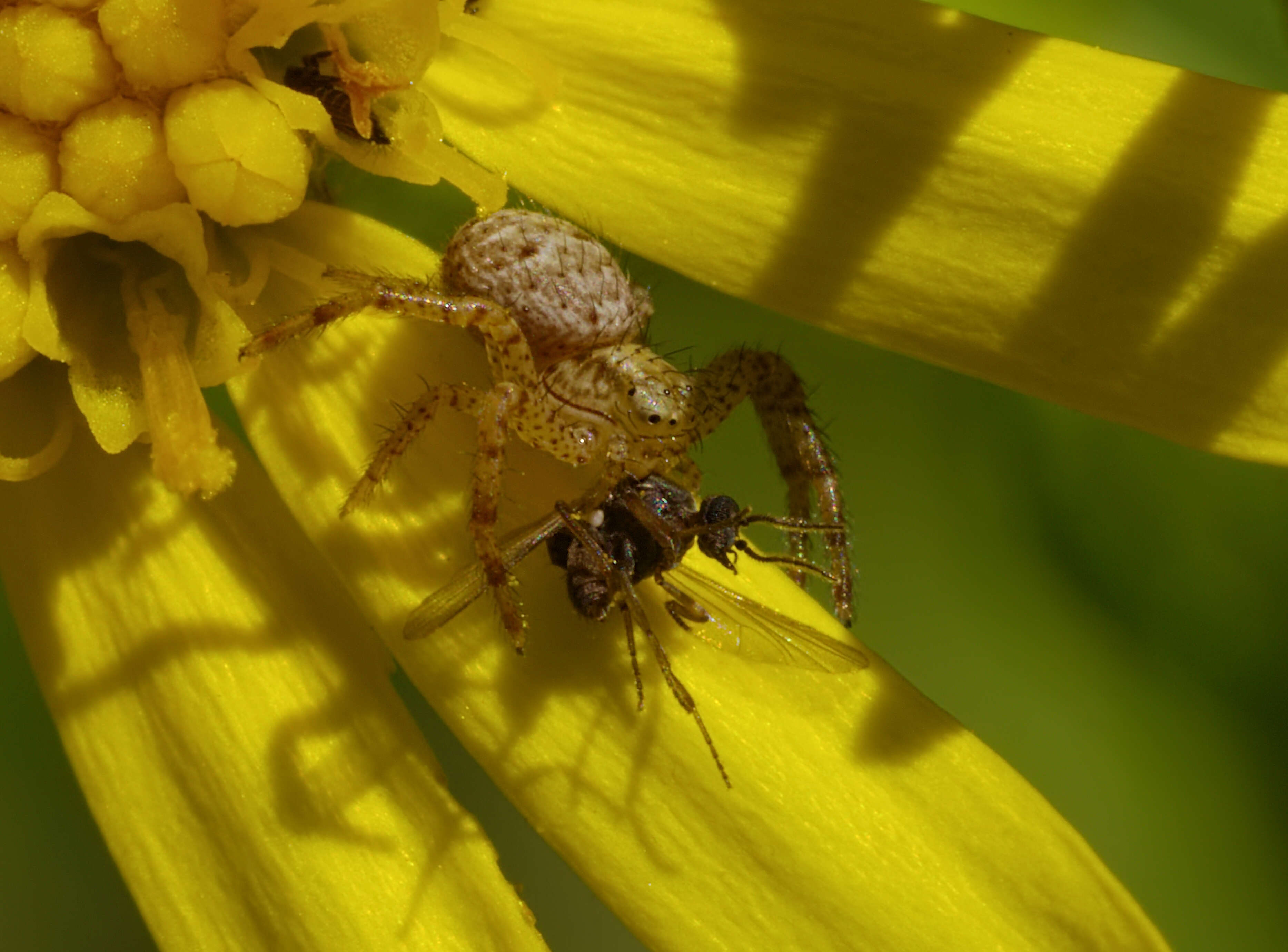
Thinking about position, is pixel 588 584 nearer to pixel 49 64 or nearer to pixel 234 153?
pixel 234 153

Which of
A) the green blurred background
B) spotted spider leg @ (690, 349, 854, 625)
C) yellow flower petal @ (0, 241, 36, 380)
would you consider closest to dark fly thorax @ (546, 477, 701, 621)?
spotted spider leg @ (690, 349, 854, 625)

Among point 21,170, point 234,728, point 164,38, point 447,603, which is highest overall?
point 164,38

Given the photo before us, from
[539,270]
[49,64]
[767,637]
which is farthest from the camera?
[539,270]

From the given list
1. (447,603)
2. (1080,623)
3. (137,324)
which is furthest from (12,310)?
(1080,623)

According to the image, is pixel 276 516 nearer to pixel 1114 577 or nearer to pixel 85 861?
pixel 85 861

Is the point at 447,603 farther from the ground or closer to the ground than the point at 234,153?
closer to the ground

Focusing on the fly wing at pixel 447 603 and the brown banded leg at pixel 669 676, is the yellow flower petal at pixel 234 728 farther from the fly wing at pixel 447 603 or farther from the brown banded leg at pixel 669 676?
the brown banded leg at pixel 669 676
